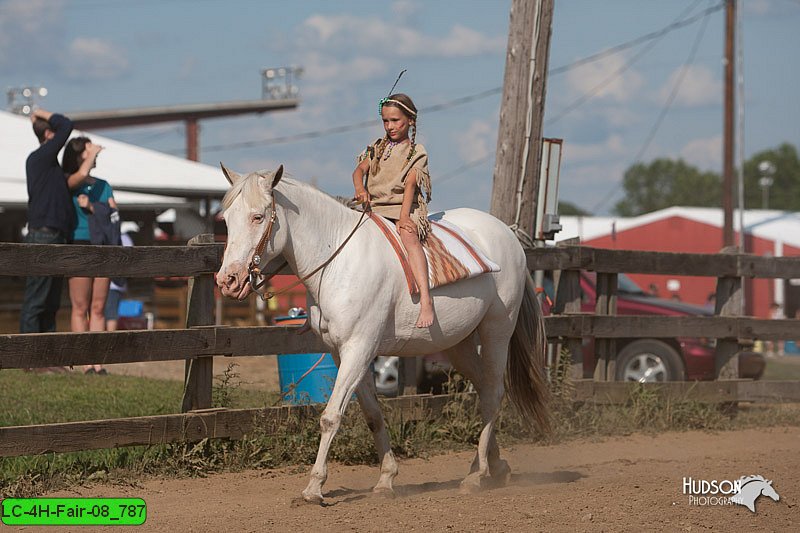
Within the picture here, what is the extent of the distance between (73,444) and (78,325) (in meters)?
3.61

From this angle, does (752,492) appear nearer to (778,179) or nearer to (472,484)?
(472,484)

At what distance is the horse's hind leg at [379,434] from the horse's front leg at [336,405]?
43 centimetres

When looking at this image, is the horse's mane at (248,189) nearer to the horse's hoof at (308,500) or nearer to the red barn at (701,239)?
the horse's hoof at (308,500)

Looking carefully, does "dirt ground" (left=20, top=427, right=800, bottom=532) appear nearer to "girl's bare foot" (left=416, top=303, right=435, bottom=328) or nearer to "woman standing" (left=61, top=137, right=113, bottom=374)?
"girl's bare foot" (left=416, top=303, right=435, bottom=328)

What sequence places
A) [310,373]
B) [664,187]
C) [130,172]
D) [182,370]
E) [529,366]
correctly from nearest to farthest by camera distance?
[529,366] < [310,373] < [182,370] < [130,172] < [664,187]

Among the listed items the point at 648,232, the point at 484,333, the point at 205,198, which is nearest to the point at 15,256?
the point at 484,333

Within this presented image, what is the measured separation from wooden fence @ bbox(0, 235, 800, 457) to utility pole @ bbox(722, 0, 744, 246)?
59.0 ft

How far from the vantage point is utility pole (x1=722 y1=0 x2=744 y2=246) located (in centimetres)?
2616

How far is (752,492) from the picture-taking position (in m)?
5.88

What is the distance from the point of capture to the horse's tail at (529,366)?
23.2ft

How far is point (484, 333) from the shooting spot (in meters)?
6.71

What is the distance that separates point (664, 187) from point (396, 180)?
124 meters

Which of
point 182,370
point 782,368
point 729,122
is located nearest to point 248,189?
point 182,370

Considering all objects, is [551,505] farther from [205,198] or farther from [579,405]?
[205,198]
